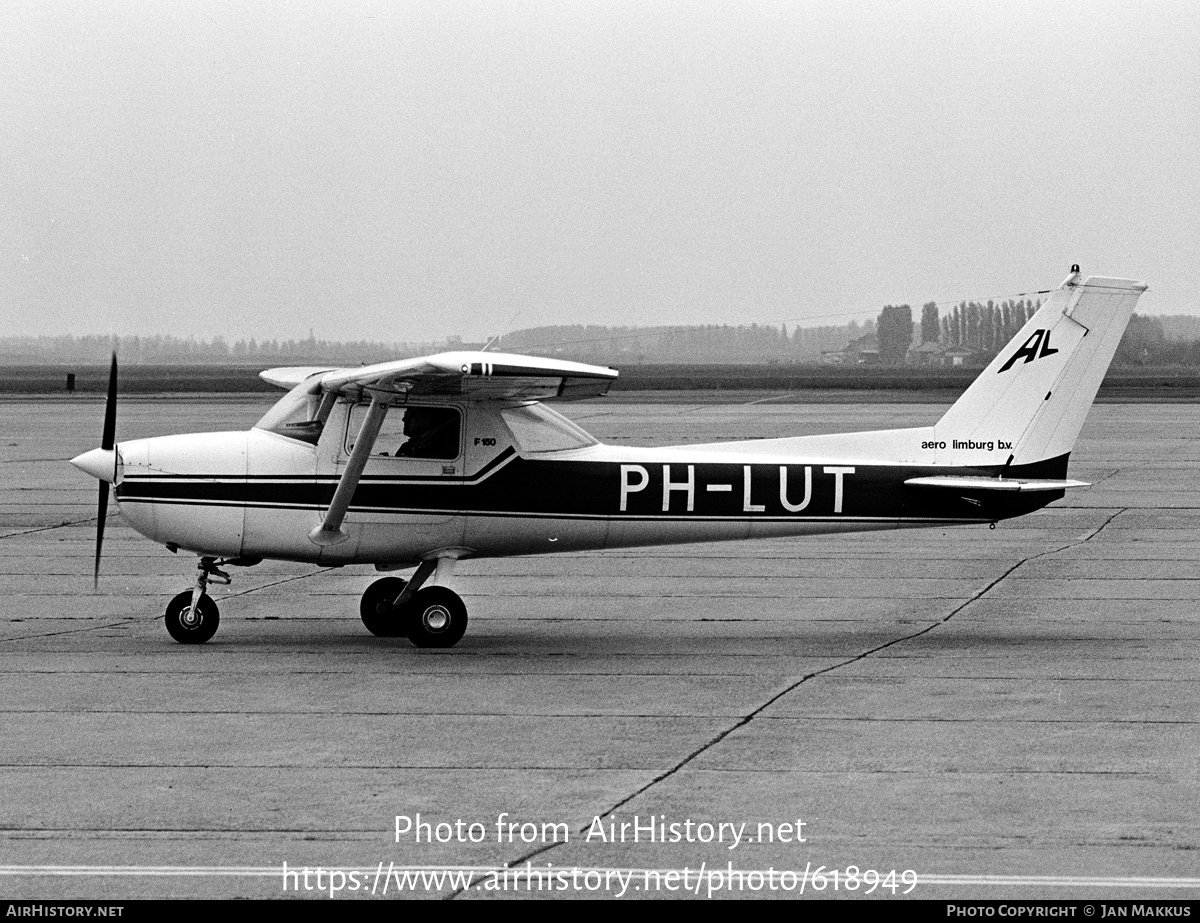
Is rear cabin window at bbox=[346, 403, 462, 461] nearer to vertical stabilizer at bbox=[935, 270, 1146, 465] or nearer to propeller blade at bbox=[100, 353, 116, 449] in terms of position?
propeller blade at bbox=[100, 353, 116, 449]

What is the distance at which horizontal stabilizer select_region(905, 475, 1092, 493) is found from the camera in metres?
13.6

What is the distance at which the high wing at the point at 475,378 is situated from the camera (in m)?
11.6

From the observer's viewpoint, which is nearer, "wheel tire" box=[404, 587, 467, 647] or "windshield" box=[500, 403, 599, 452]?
"wheel tire" box=[404, 587, 467, 647]

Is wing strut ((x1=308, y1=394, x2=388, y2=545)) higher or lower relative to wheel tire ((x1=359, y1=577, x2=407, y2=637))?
higher

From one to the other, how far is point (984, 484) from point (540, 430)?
3.75 meters

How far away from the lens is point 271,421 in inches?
528

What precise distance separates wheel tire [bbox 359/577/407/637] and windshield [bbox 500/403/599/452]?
5.44ft

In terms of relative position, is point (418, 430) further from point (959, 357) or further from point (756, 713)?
point (959, 357)

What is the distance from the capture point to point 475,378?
1262cm

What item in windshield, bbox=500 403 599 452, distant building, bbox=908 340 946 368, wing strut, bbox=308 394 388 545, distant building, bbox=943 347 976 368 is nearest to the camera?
wing strut, bbox=308 394 388 545

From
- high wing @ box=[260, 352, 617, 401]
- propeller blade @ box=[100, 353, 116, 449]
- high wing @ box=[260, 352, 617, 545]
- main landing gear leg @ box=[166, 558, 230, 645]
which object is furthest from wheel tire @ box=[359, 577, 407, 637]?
propeller blade @ box=[100, 353, 116, 449]

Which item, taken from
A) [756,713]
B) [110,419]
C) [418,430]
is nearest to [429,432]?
[418,430]

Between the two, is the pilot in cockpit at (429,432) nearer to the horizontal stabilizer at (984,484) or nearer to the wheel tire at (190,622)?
the wheel tire at (190,622)

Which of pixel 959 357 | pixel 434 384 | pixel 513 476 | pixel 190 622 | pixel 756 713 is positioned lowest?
pixel 190 622
